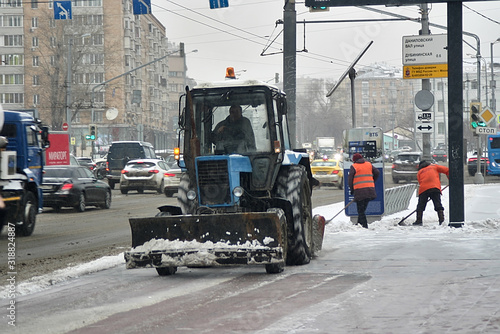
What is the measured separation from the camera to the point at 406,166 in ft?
151

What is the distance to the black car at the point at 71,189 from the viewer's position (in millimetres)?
24375

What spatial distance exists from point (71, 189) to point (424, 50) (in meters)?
10.5

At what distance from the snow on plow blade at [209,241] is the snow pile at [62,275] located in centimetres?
97

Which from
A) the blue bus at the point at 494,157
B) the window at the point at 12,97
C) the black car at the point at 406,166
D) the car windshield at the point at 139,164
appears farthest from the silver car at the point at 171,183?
the window at the point at 12,97

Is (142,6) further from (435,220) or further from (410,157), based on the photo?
(410,157)

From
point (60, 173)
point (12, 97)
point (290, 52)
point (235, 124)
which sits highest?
point (12, 97)

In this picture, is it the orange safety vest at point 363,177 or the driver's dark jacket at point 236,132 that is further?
the orange safety vest at point 363,177

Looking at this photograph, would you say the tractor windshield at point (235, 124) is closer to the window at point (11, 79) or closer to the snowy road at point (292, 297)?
the snowy road at point (292, 297)

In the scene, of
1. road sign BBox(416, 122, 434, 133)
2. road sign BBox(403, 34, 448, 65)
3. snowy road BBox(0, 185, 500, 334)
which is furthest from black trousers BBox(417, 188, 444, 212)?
snowy road BBox(0, 185, 500, 334)

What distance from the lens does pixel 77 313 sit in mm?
7742

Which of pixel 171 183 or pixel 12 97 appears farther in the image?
pixel 12 97

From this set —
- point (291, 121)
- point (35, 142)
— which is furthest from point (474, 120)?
point (35, 142)

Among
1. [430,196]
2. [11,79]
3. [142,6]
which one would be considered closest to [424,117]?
[430,196]

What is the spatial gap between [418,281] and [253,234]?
198 centimetres
